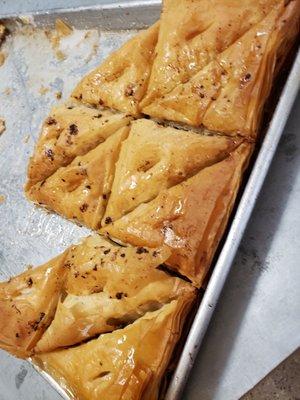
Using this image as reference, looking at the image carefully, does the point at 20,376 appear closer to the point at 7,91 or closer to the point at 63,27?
the point at 7,91

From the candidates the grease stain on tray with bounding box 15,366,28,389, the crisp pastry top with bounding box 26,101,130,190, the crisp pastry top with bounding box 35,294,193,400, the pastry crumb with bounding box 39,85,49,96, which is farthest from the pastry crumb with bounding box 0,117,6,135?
the crisp pastry top with bounding box 35,294,193,400

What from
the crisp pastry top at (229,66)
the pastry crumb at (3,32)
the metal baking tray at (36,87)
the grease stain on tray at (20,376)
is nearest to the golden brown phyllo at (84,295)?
the metal baking tray at (36,87)

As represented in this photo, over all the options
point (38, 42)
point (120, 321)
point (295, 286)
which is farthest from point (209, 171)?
point (38, 42)

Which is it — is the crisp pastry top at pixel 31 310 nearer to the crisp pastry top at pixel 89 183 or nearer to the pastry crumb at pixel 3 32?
the crisp pastry top at pixel 89 183

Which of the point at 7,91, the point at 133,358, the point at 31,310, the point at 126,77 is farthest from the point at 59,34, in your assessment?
the point at 133,358

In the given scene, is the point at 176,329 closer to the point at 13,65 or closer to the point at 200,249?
the point at 200,249

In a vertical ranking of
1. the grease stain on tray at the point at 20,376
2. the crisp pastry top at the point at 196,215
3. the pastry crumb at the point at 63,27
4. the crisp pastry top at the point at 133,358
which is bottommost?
the grease stain on tray at the point at 20,376

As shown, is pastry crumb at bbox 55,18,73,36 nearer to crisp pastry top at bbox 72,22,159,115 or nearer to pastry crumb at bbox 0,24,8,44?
pastry crumb at bbox 0,24,8,44

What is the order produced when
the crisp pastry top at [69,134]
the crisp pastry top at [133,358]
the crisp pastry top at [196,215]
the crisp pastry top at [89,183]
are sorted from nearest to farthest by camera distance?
1. the crisp pastry top at [133,358]
2. the crisp pastry top at [196,215]
3. the crisp pastry top at [89,183]
4. the crisp pastry top at [69,134]
